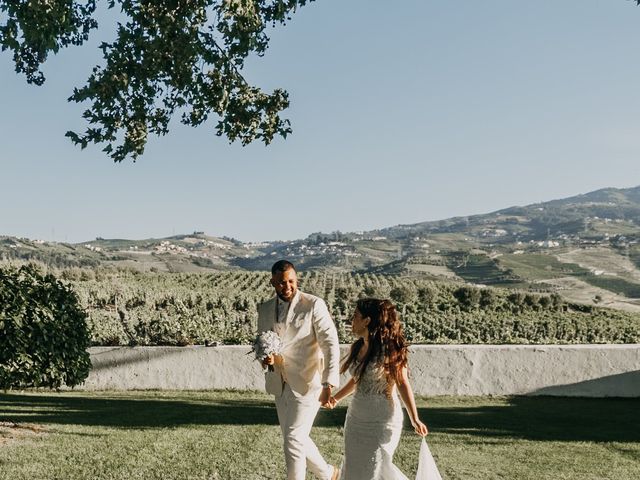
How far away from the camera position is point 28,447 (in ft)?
24.6

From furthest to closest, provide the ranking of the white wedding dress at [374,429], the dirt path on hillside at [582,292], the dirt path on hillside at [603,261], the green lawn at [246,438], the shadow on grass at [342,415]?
the dirt path on hillside at [603,261], the dirt path on hillside at [582,292], the shadow on grass at [342,415], the green lawn at [246,438], the white wedding dress at [374,429]

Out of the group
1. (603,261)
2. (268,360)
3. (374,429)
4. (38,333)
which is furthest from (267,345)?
(603,261)

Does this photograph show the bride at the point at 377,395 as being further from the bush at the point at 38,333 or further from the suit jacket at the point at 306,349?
the bush at the point at 38,333

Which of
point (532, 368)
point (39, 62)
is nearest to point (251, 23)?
point (39, 62)

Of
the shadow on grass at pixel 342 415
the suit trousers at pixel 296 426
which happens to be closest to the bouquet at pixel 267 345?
the suit trousers at pixel 296 426

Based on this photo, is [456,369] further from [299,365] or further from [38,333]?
[299,365]

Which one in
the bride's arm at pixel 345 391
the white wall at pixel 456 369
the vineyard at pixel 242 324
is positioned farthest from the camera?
the vineyard at pixel 242 324

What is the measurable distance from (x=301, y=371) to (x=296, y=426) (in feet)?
1.40

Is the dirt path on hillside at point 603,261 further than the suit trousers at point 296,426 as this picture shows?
Yes

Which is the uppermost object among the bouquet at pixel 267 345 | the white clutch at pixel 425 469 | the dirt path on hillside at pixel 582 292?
the bouquet at pixel 267 345

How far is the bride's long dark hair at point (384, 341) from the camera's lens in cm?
506

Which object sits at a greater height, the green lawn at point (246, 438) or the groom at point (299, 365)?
the groom at point (299, 365)

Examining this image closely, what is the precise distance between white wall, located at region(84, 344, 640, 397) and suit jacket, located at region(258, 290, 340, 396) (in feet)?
22.4

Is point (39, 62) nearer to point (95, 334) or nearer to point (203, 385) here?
point (95, 334)
